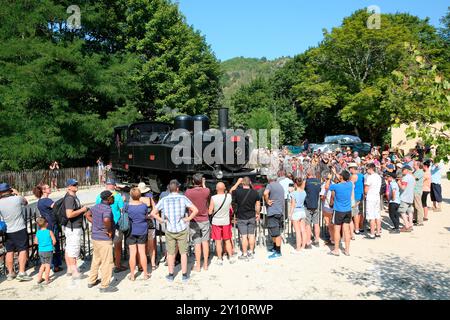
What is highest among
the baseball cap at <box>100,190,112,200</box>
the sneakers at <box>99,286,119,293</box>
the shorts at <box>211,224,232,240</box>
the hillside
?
the hillside

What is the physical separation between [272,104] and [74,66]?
3241 cm

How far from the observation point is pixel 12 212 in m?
6.29

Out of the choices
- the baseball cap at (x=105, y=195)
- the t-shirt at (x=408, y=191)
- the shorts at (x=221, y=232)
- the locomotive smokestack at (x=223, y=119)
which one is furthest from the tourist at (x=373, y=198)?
the locomotive smokestack at (x=223, y=119)

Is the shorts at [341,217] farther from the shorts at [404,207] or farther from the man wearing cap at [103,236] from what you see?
the man wearing cap at [103,236]

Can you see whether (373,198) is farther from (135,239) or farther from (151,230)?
(135,239)

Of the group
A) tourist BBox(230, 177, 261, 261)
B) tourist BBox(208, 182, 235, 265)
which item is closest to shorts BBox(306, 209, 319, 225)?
tourist BBox(230, 177, 261, 261)

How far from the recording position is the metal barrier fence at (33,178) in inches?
681

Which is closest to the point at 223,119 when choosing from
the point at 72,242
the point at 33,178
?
the point at 72,242

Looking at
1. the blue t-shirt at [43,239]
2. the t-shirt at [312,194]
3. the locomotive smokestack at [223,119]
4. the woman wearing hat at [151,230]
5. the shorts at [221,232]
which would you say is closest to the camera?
the blue t-shirt at [43,239]

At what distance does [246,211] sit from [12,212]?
412 centimetres

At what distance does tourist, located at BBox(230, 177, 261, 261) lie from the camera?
7.09 meters

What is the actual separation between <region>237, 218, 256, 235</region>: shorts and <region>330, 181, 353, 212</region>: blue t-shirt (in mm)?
1677

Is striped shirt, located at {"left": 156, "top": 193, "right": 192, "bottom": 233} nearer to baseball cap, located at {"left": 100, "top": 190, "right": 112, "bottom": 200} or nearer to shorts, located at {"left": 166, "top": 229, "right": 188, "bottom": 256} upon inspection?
shorts, located at {"left": 166, "top": 229, "right": 188, "bottom": 256}

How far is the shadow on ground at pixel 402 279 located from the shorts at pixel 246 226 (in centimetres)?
171
